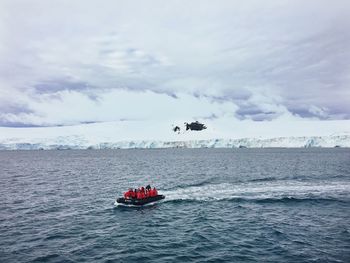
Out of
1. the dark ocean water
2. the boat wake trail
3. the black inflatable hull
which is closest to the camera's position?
the dark ocean water

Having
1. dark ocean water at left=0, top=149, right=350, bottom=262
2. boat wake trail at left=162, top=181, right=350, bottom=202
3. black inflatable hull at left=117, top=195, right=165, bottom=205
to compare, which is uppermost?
black inflatable hull at left=117, top=195, right=165, bottom=205

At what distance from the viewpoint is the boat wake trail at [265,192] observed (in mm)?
56406

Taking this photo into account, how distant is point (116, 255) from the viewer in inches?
1224

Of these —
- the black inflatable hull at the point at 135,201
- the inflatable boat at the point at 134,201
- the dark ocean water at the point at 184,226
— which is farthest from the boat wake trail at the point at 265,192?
the inflatable boat at the point at 134,201

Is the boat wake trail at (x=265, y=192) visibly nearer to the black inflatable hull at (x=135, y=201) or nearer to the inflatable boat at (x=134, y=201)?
the black inflatable hull at (x=135, y=201)

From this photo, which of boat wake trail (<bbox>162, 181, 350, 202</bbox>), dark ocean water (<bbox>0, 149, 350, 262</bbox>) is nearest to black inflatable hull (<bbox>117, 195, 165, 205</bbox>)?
dark ocean water (<bbox>0, 149, 350, 262</bbox>)

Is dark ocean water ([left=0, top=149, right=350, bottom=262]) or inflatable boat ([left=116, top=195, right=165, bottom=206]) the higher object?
inflatable boat ([left=116, top=195, right=165, bottom=206])

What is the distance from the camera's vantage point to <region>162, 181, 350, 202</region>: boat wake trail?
185 ft

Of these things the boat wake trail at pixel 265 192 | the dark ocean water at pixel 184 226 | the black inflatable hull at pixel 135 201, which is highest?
the black inflatable hull at pixel 135 201

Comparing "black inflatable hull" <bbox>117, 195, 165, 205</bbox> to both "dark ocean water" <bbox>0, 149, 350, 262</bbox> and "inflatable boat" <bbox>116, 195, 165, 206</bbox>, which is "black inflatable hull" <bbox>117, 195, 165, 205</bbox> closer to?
"inflatable boat" <bbox>116, 195, 165, 206</bbox>

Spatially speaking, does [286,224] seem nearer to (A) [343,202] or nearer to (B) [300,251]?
(B) [300,251]

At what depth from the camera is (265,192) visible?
6181 cm

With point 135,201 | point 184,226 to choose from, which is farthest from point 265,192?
point 184,226

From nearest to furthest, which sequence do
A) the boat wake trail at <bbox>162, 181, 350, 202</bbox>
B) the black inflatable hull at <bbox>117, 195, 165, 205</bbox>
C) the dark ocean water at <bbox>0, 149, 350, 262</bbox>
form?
the dark ocean water at <bbox>0, 149, 350, 262</bbox>, the black inflatable hull at <bbox>117, 195, 165, 205</bbox>, the boat wake trail at <bbox>162, 181, 350, 202</bbox>
